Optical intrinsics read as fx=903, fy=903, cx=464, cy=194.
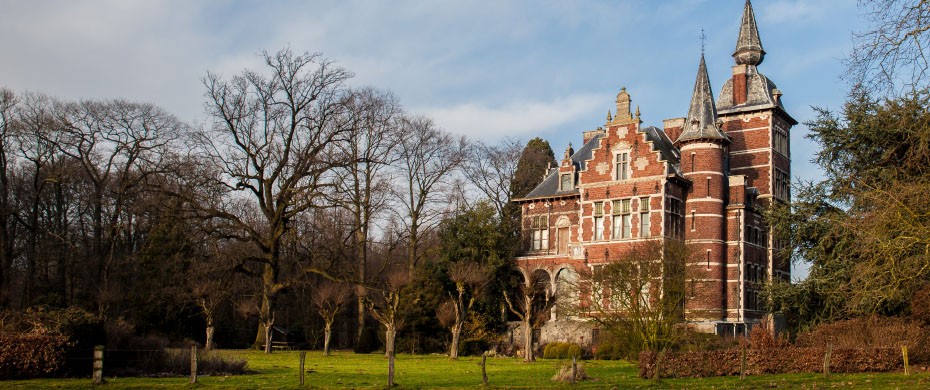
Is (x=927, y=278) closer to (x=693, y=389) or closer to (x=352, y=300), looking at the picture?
(x=693, y=389)

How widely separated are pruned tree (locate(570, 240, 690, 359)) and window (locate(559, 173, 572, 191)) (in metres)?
13.4

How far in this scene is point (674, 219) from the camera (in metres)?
39.9

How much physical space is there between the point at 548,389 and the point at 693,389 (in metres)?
2.79

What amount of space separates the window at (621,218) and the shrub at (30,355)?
2615 centimetres

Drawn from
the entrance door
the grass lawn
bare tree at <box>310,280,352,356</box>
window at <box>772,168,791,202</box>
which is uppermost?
window at <box>772,168,791,202</box>

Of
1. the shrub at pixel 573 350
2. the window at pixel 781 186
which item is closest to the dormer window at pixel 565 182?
the window at pixel 781 186

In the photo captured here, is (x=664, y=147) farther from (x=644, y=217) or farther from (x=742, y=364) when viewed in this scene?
(x=742, y=364)

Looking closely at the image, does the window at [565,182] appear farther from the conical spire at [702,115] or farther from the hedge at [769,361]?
the hedge at [769,361]

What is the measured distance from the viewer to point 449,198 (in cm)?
5159

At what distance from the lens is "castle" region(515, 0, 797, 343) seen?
39.3 metres

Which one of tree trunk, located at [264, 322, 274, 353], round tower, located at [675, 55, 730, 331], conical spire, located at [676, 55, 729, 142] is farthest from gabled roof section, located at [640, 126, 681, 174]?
tree trunk, located at [264, 322, 274, 353]

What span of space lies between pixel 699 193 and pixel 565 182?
7555 millimetres

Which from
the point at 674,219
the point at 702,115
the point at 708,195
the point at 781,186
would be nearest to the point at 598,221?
the point at 674,219

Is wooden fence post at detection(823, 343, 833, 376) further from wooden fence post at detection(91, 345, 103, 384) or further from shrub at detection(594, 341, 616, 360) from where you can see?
wooden fence post at detection(91, 345, 103, 384)
